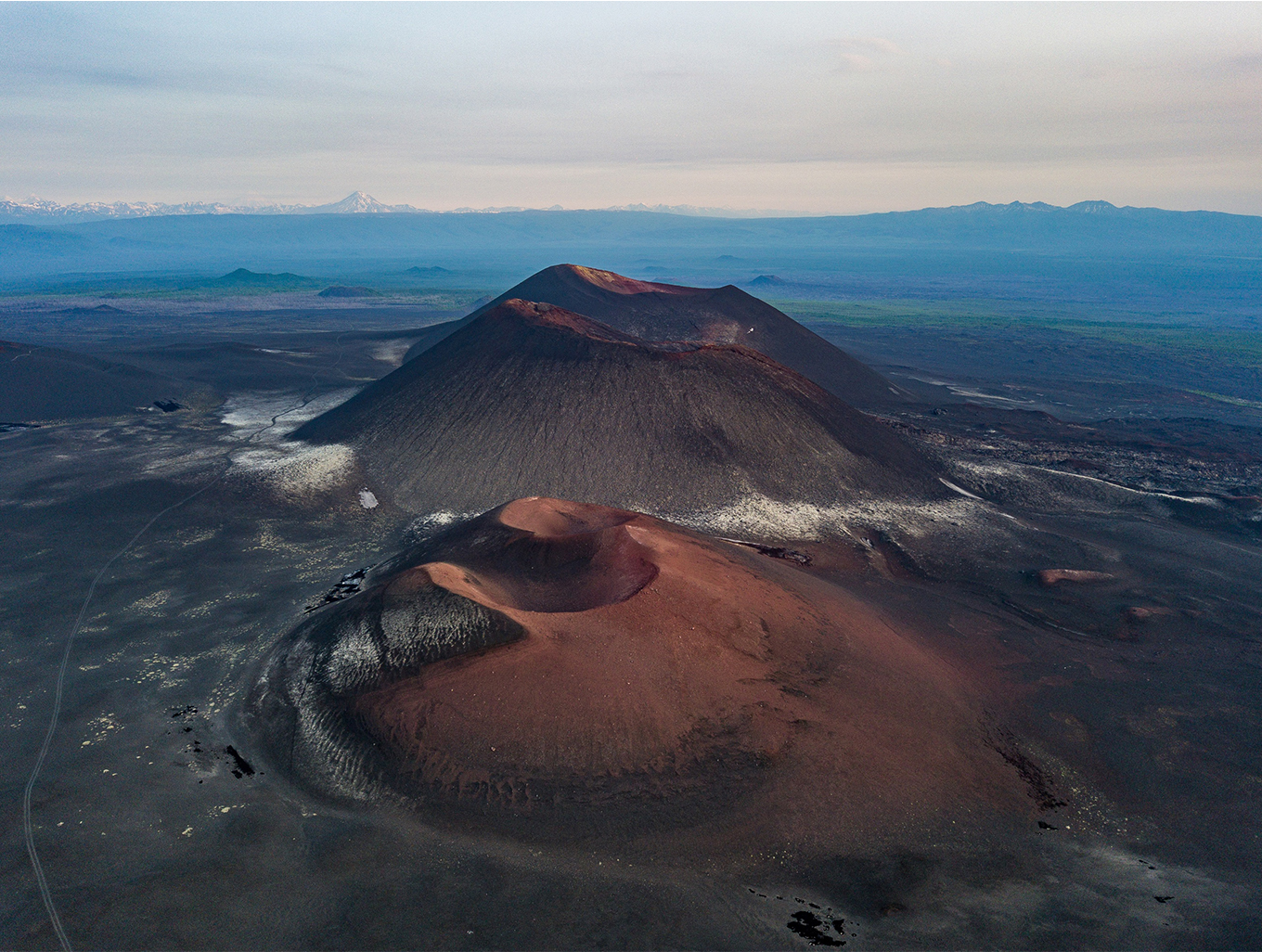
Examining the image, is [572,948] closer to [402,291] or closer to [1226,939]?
[1226,939]

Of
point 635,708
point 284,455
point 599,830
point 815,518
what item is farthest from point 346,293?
point 599,830

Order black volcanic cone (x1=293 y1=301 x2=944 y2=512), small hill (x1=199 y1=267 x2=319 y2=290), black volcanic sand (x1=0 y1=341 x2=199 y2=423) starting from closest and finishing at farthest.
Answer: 1. black volcanic cone (x1=293 y1=301 x2=944 y2=512)
2. black volcanic sand (x1=0 y1=341 x2=199 y2=423)
3. small hill (x1=199 y1=267 x2=319 y2=290)

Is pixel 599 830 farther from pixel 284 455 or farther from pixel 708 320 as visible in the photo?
pixel 708 320

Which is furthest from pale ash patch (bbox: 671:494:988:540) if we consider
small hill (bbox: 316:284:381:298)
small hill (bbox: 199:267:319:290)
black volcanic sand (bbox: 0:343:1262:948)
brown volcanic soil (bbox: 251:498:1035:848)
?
small hill (bbox: 199:267:319:290)

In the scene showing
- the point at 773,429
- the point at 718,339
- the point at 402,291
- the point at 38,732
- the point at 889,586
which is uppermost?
the point at 402,291

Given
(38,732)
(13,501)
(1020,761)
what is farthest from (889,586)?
(13,501)

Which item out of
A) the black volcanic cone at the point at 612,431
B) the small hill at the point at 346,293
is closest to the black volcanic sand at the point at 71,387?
the black volcanic cone at the point at 612,431

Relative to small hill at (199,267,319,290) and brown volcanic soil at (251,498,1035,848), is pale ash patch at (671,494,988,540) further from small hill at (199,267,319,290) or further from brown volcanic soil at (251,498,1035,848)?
small hill at (199,267,319,290)
